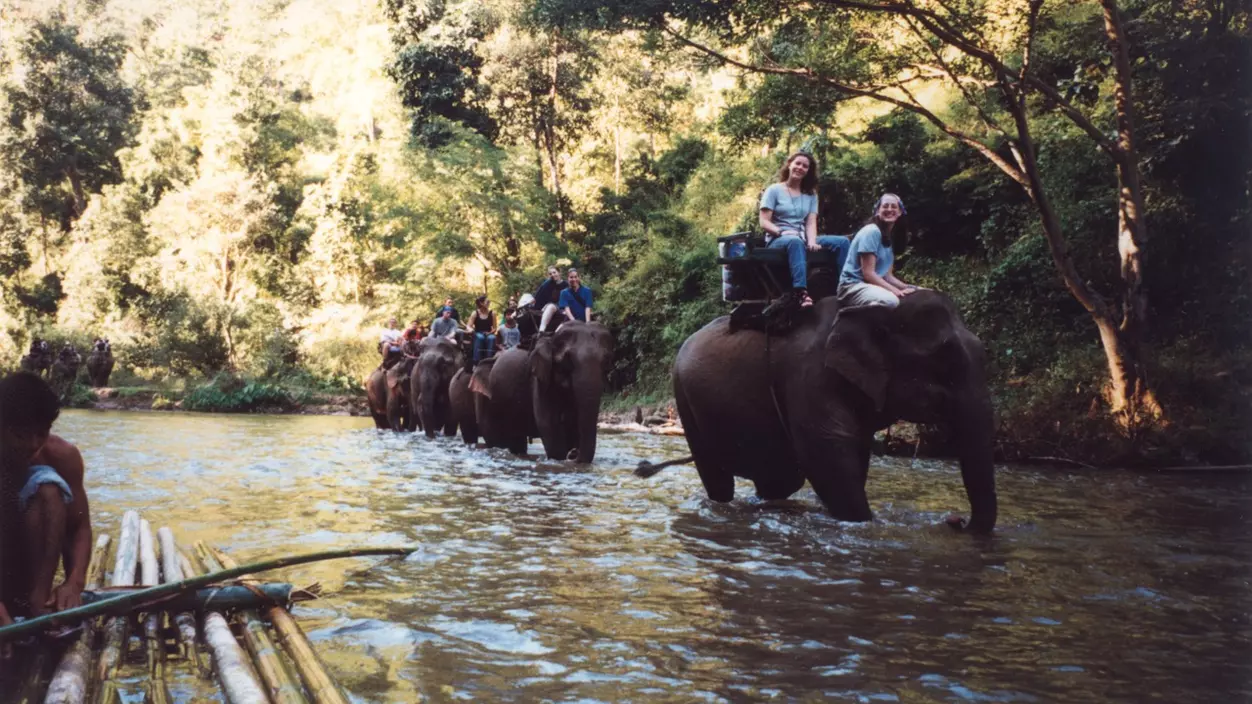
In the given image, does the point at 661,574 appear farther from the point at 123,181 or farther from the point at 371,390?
the point at 123,181

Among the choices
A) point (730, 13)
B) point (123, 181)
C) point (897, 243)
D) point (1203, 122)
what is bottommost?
point (897, 243)

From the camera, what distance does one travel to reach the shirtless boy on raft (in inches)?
142

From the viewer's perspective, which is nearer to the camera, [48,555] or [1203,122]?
[48,555]

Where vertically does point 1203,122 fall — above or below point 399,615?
above

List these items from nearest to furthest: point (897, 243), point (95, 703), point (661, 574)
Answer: point (95, 703)
point (661, 574)
point (897, 243)

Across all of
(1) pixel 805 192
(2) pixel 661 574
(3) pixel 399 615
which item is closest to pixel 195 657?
(3) pixel 399 615

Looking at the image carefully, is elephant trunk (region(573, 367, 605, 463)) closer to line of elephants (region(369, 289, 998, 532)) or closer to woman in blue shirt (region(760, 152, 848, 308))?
line of elephants (region(369, 289, 998, 532))

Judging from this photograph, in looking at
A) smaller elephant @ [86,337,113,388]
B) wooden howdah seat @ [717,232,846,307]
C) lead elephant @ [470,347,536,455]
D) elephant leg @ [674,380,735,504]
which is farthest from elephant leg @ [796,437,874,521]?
smaller elephant @ [86,337,113,388]

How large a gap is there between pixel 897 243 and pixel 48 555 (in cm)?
640

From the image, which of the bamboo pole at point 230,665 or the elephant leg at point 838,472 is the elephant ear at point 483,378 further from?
the bamboo pole at point 230,665

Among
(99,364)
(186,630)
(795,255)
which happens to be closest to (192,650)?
(186,630)

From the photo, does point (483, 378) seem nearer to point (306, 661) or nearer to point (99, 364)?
Result: point (306, 661)

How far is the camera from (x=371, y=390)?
2414 centimetres

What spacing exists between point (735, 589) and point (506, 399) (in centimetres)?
974
